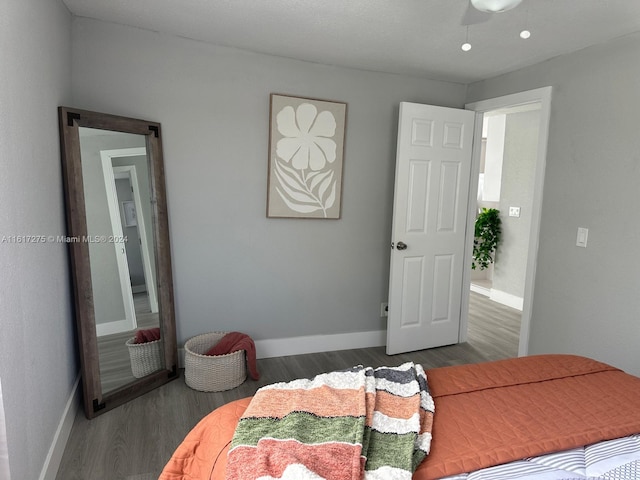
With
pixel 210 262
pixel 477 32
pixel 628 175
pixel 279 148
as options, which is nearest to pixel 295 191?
pixel 279 148

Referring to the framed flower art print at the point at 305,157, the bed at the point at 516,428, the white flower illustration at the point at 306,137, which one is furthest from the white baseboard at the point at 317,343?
the bed at the point at 516,428

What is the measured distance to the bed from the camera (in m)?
1.25

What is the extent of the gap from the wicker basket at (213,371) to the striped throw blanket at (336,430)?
4.54ft

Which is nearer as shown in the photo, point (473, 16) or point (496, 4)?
point (496, 4)

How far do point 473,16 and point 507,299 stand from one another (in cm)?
402

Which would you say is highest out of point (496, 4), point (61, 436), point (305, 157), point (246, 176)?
point (496, 4)

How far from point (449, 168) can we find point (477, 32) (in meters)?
1.23

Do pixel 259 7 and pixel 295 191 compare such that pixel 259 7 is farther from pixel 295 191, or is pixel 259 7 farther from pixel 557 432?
pixel 557 432

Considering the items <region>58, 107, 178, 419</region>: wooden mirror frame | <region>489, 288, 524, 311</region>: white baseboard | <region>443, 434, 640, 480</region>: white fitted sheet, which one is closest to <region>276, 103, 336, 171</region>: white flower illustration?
<region>58, 107, 178, 419</region>: wooden mirror frame

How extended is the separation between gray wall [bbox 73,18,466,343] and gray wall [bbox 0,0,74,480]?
47 centimetres

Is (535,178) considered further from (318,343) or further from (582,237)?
(318,343)

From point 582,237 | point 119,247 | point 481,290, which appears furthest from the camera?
point 481,290

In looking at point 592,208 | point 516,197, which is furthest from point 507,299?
point 592,208

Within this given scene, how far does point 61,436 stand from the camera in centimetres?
216
